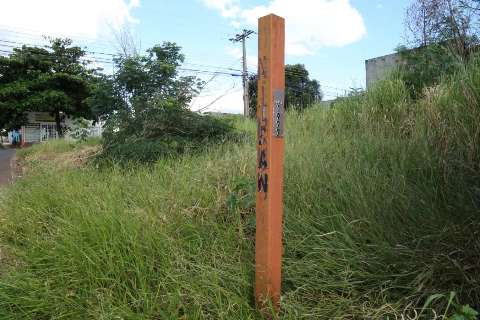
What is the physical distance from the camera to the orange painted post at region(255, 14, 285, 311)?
82.6 inches

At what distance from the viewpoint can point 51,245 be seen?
10.1 ft

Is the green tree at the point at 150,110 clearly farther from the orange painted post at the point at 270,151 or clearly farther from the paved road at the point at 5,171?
the orange painted post at the point at 270,151

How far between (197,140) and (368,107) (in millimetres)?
3061

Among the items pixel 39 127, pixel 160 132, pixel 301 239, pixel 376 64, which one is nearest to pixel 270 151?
pixel 301 239

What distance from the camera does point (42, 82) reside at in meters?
31.8

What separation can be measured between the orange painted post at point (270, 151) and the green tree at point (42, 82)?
31363 mm

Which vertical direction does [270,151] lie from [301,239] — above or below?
above

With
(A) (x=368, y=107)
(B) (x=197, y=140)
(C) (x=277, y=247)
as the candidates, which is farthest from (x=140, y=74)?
(C) (x=277, y=247)

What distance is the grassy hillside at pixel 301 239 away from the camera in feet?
7.27

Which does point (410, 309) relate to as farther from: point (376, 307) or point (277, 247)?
point (277, 247)

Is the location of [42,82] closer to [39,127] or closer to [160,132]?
[39,127]

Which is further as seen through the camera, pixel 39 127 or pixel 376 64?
pixel 39 127

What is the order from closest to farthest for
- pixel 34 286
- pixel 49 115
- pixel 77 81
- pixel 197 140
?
1. pixel 34 286
2. pixel 197 140
3. pixel 77 81
4. pixel 49 115

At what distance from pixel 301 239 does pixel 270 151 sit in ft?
2.97
